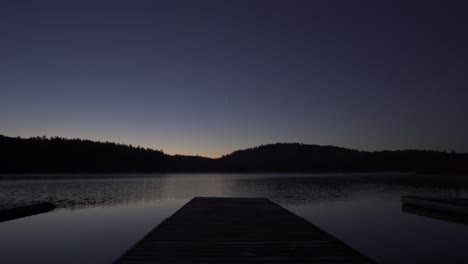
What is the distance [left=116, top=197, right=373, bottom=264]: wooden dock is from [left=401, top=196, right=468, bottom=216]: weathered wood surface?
449 inches

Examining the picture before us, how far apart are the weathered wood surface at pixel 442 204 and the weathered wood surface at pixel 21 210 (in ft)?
75.2

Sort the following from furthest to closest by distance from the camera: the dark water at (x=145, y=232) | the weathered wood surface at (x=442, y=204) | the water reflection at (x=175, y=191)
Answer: the water reflection at (x=175, y=191), the weathered wood surface at (x=442, y=204), the dark water at (x=145, y=232)

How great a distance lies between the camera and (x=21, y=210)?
19781 mm

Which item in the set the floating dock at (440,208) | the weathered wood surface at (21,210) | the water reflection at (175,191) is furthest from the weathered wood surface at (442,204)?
the weathered wood surface at (21,210)

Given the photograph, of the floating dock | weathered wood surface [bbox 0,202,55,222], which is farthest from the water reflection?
the floating dock

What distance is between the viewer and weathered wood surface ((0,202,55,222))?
18.4 m

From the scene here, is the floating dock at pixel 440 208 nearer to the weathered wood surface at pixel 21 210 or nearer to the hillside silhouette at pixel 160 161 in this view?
the weathered wood surface at pixel 21 210

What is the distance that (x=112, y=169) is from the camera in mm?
121562

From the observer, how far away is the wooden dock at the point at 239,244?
7.76 metres

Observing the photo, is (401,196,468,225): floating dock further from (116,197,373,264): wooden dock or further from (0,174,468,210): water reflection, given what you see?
(116,197,373,264): wooden dock

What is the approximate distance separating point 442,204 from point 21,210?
23.2 metres

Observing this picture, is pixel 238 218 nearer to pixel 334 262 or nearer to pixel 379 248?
pixel 379 248

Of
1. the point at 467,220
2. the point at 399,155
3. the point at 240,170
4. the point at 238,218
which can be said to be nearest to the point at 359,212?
the point at 467,220

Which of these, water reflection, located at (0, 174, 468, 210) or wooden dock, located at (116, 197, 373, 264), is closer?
wooden dock, located at (116, 197, 373, 264)
